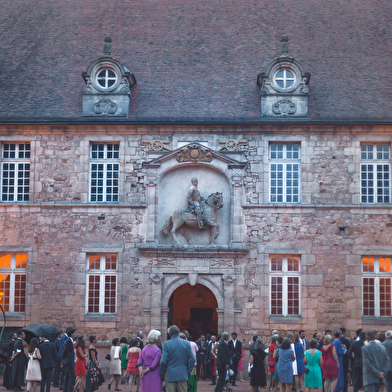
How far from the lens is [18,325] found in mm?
19828

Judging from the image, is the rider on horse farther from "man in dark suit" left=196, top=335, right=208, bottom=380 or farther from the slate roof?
"man in dark suit" left=196, top=335, right=208, bottom=380

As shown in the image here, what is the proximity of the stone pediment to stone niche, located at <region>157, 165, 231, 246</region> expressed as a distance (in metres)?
0.29

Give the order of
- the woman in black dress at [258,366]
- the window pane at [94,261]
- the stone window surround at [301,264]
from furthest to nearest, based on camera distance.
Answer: the window pane at [94,261] → the stone window surround at [301,264] → the woman in black dress at [258,366]

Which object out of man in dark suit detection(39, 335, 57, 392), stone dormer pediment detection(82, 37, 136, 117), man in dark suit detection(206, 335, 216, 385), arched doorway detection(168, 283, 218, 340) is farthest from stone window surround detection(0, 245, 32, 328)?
arched doorway detection(168, 283, 218, 340)

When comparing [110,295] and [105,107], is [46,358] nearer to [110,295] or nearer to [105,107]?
[110,295]

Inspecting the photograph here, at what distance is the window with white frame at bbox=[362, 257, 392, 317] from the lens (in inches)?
774

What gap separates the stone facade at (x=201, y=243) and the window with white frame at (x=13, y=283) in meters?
0.31

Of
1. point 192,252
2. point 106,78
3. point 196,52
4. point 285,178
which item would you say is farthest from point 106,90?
point 285,178

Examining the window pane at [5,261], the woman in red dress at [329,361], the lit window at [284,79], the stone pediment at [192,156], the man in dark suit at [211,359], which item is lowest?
the man in dark suit at [211,359]

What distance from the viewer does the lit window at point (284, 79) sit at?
20812 mm

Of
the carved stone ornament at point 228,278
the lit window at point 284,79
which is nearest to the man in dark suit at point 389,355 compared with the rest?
the carved stone ornament at point 228,278

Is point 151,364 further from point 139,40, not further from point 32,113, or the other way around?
point 139,40

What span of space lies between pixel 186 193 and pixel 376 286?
6.02 meters

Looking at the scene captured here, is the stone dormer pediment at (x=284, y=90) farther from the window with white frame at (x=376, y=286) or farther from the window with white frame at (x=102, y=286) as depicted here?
the window with white frame at (x=102, y=286)
